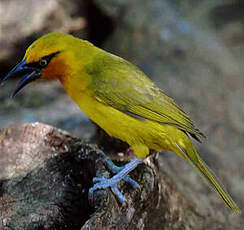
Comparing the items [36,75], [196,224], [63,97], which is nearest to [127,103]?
[36,75]

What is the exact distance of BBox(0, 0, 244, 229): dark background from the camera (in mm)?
5086

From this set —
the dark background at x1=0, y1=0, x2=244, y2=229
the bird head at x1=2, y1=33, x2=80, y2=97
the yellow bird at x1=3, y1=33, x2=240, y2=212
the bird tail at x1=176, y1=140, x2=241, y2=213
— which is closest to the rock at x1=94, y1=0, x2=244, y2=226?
the dark background at x1=0, y1=0, x2=244, y2=229

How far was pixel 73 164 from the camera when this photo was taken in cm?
340

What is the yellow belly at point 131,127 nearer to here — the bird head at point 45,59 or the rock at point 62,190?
the rock at point 62,190

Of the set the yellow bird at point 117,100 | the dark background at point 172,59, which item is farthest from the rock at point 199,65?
the yellow bird at point 117,100

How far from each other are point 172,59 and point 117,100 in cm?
323

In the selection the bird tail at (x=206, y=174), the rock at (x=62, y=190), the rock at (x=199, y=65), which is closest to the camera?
the rock at (x=62, y=190)

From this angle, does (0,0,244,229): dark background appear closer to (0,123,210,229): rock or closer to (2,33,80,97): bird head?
(0,123,210,229): rock

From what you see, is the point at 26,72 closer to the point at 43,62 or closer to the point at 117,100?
the point at 43,62

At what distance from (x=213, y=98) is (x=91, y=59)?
9.34 feet

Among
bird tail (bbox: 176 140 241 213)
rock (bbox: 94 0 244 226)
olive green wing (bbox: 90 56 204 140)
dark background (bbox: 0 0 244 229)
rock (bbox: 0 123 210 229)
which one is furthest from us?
dark background (bbox: 0 0 244 229)

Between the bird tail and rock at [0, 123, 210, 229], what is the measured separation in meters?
0.32

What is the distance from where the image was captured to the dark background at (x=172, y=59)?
5.09 metres

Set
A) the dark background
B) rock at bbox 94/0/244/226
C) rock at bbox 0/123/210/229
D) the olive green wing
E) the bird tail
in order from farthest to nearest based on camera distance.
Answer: the dark background, rock at bbox 94/0/244/226, the olive green wing, the bird tail, rock at bbox 0/123/210/229
